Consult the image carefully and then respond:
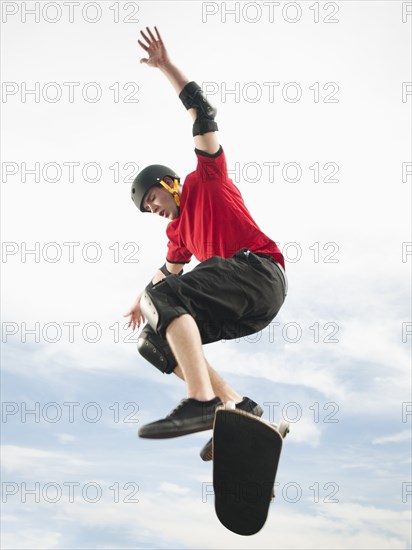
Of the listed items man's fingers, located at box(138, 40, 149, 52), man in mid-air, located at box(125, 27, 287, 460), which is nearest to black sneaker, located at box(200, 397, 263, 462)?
man in mid-air, located at box(125, 27, 287, 460)

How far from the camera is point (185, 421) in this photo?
5.12m

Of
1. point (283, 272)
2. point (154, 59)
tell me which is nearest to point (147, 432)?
point (283, 272)

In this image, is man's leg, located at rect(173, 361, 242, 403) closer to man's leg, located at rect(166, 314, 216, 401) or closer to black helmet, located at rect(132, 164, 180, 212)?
man's leg, located at rect(166, 314, 216, 401)

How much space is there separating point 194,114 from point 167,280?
1.66 meters

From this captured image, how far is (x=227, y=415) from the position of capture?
5172 mm

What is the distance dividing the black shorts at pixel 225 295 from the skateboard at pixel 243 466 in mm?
905

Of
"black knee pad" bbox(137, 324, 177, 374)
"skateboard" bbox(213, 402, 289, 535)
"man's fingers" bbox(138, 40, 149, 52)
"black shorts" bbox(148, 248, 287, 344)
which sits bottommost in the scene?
"skateboard" bbox(213, 402, 289, 535)

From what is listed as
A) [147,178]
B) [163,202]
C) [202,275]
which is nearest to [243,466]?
[202,275]

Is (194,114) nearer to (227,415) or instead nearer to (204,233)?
(204,233)

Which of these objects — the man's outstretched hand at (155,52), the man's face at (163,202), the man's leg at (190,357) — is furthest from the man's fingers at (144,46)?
the man's leg at (190,357)

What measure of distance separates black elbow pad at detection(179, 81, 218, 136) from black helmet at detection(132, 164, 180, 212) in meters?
0.62

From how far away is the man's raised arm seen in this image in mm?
6129

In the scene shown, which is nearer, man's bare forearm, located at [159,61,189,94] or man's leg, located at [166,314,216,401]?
man's leg, located at [166,314,216,401]

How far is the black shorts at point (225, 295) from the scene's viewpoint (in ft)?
18.4
